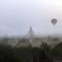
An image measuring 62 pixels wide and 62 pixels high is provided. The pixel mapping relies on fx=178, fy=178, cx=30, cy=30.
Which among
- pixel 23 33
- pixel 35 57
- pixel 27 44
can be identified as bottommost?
pixel 35 57

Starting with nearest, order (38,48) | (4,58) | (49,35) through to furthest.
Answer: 1. (4,58)
2. (38,48)
3. (49,35)

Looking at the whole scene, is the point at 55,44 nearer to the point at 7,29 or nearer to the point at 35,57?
the point at 35,57

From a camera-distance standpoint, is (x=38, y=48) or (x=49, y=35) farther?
(x=49, y=35)

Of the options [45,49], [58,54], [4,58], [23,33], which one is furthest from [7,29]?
[58,54]

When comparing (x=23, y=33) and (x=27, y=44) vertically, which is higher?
(x=23, y=33)

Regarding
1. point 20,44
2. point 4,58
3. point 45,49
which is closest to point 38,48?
point 45,49

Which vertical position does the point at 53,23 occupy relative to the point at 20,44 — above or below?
above

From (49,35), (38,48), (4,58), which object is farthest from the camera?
(49,35)

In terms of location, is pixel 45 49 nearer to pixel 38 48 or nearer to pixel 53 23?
pixel 38 48

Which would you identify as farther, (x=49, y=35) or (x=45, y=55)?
(x=49, y=35)
